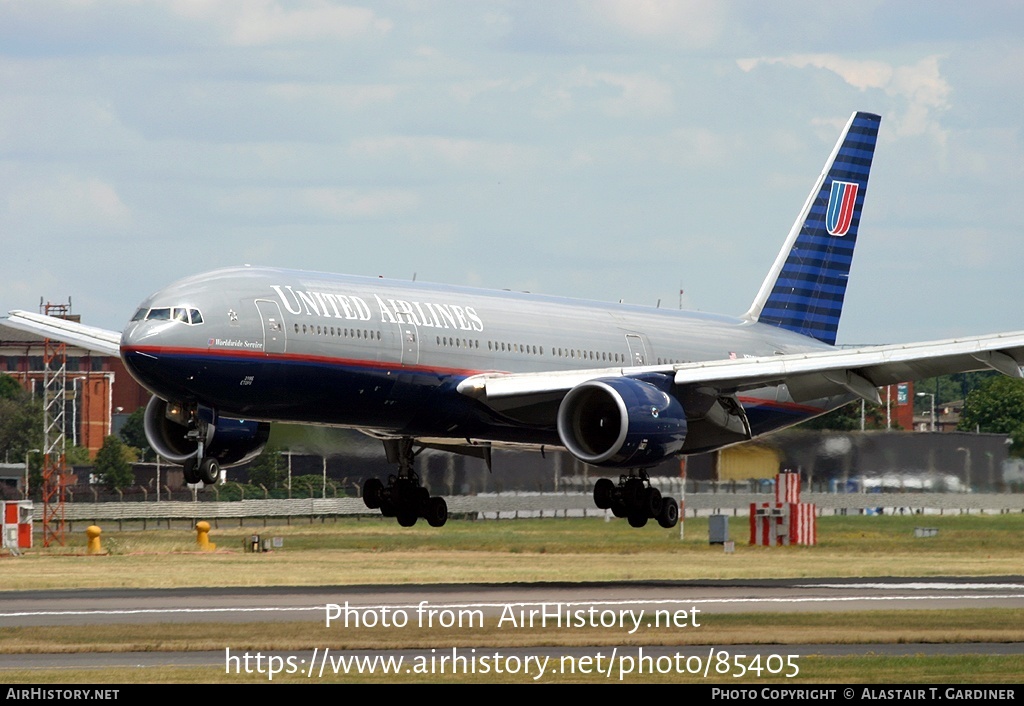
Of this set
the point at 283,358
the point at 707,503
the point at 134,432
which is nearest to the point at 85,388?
the point at 134,432

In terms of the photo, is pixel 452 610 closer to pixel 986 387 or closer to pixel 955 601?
pixel 955 601

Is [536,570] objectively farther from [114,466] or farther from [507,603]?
[114,466]

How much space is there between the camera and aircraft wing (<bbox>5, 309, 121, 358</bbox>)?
157 feet

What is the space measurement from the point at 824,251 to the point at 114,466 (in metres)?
52.0

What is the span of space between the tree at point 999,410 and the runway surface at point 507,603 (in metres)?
20.2

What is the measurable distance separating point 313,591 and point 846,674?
64.2ft

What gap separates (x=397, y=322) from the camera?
41.3m

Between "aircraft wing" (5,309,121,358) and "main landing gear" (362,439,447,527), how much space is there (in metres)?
7.71

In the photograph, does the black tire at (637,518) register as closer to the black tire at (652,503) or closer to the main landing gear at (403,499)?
the black tire at (652,503)

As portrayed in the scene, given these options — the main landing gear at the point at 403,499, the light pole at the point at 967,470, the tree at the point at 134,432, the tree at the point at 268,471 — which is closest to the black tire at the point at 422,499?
the main landing gear at the point at 403,499

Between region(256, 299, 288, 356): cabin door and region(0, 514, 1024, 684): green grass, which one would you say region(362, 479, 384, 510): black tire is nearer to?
region(0, 514, 1024, 684): green grass

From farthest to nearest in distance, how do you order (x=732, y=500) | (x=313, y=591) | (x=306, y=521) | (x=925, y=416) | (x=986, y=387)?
(x=925, y=416) → (x=986, y=387) → (x=306, y=521) → (x=732, y=500) → (x=313, y=591)

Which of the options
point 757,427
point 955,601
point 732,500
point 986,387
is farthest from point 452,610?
point 986,387

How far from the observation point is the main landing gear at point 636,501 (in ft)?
148
